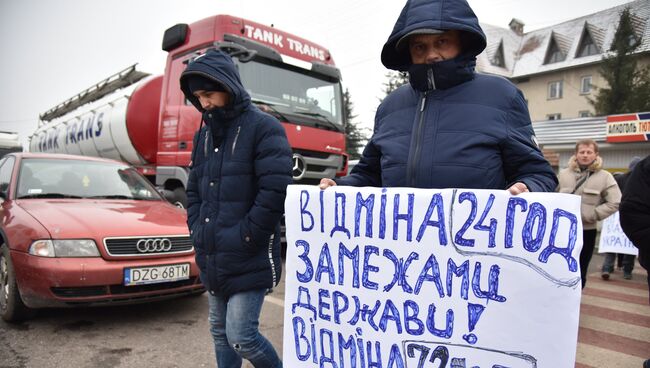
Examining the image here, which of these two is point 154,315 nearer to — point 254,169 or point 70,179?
point 70,179

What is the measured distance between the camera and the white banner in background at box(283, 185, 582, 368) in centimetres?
141

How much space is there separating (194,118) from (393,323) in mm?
5197

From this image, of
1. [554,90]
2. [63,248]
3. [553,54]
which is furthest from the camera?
[553,54]

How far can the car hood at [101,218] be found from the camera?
358 cm

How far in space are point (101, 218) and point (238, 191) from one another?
2.21 metres

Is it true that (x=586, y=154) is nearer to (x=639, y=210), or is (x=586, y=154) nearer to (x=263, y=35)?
(x=639, y=210)

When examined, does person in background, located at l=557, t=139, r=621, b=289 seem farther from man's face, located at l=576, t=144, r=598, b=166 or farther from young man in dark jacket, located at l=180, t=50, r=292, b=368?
young man in dark jacket, located at l=180, t=50, r=292, b=368

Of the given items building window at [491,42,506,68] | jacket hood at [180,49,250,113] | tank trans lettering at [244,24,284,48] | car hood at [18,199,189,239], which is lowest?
car hood at [18,199,189,239]

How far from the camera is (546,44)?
33.0 metres

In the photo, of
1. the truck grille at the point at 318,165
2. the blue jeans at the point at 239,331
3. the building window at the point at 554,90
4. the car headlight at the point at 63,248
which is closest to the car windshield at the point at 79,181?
the car headlight at the point at 63,248

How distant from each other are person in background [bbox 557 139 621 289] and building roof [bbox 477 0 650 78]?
25329 mm

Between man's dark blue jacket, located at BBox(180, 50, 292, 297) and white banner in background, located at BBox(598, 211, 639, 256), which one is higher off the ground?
man's dark blue jacket, located at BBox(180, 50, 292, 297)

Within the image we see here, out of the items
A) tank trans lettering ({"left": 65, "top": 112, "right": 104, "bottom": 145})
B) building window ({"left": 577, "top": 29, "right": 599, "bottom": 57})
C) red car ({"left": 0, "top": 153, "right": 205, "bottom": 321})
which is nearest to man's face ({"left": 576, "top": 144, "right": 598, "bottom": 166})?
red car ({"left": 0, "top": 153, "right": 205, "bottom": 321})

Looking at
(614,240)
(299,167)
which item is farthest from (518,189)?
(614,240)
